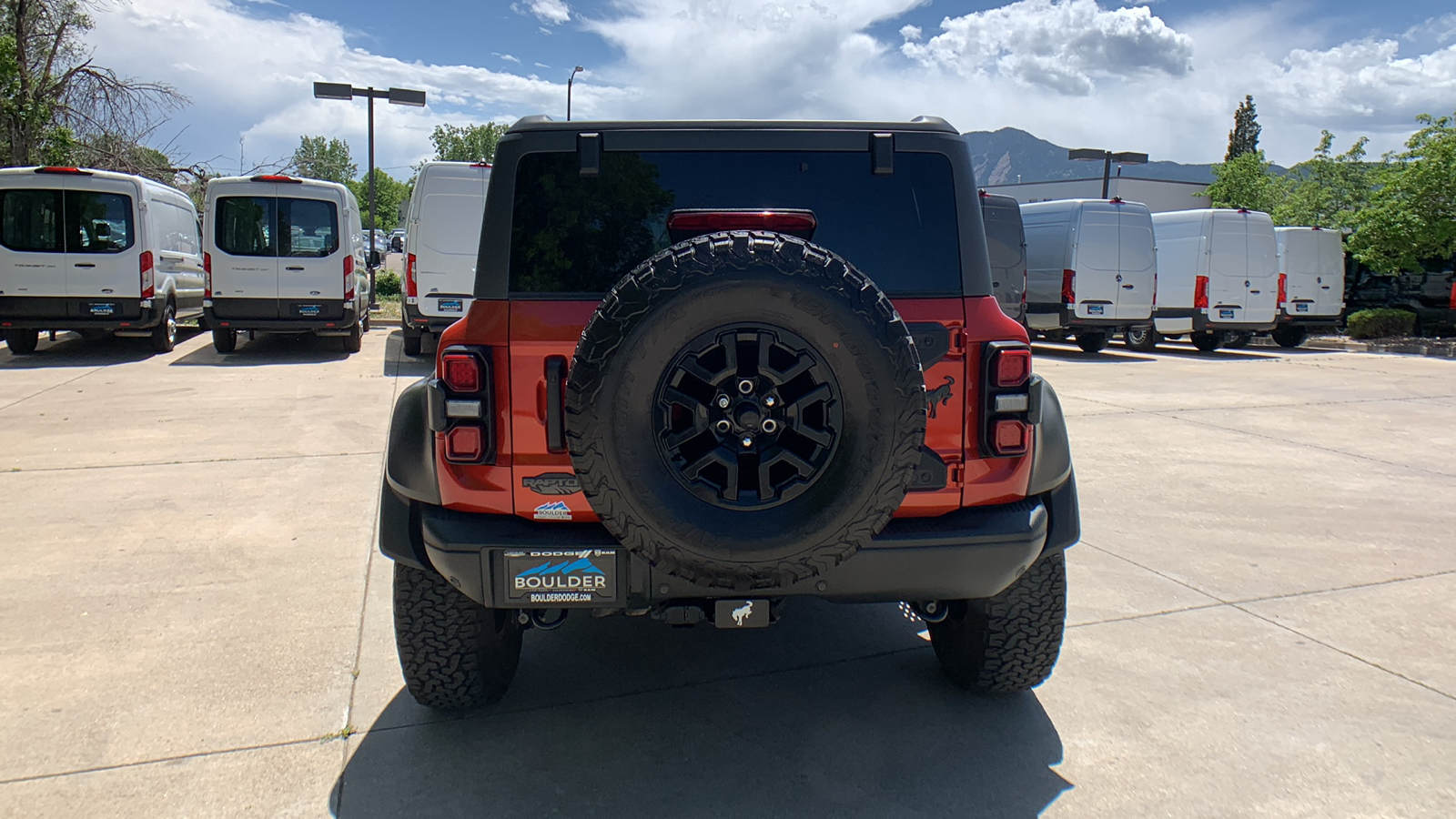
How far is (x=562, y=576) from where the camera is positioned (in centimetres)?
265

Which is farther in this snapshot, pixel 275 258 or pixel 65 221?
pixel 275 258

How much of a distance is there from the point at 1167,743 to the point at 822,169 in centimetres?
213

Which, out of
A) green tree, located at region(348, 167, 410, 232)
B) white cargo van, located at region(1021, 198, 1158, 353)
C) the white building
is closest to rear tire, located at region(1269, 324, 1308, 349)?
white cargo van, located at region(1021, 198, 1158, 353)

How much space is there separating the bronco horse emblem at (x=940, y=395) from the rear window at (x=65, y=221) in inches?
530

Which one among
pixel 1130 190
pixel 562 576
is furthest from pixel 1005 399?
pixel 1130 190

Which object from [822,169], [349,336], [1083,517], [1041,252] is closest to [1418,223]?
[1041,252]

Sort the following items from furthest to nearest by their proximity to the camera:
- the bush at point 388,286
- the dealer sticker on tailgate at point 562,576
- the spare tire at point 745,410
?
the bush at point 388,286 → the dealer sticker on tailgate at point 562,576 → the spare tire at point 745,410

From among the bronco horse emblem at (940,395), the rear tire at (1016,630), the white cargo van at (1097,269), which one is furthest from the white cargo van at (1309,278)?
the bronco horse emblem at (940,395)

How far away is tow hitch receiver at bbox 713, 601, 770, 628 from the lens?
2.72 metres

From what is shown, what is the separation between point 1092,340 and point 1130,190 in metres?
50.6

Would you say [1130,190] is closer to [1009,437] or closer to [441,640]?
[1009,437]

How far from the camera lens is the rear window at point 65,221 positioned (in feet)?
40.8

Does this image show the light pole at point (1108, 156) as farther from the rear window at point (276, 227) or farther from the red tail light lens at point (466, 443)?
the red tail light lens at point (466, 443)

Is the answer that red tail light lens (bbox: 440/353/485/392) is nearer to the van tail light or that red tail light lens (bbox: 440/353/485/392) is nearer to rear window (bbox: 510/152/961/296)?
rear window (bbox: 510/152/961/296)
